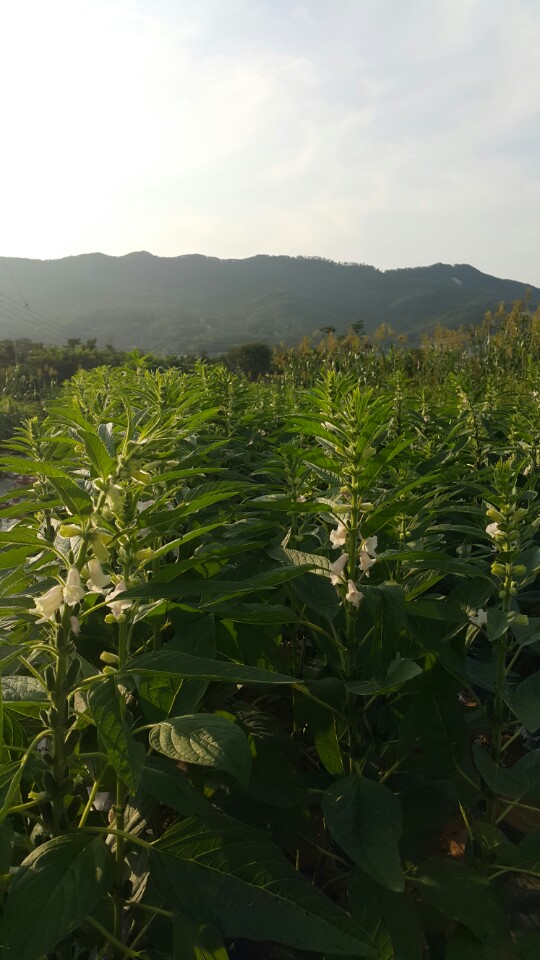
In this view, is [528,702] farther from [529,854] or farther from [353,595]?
[353,595]

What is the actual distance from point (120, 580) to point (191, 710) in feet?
1.02

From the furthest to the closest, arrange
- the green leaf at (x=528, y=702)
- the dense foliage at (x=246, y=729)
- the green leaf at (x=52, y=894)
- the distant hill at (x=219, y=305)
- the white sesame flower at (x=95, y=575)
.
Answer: the distant hill at (x=219, y=305) → the green leaf at (x=528, y=702) → the white sesame flower at (x=95, y=575) → the dense foliage at (x=246, y=729) → the green leaf at (x=52, y=894)

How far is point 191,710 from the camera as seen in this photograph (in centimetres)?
137

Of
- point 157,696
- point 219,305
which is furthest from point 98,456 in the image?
point 219,305

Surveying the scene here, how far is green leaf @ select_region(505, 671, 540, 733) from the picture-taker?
56.7 inches

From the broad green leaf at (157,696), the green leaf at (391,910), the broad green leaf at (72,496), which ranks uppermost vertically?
the broad green leaf at (72,496)

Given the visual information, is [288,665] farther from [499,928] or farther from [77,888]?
[77,888]

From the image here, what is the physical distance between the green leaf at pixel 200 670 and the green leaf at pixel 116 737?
Answer: 7 centimetres

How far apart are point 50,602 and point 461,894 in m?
1.06

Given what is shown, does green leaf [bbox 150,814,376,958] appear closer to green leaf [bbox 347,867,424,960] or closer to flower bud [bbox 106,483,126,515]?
green leaf [bbox 347,867,424,960]

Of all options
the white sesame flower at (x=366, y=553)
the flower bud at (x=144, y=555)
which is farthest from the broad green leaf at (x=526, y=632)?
the flower bud at (x=144, y=555)

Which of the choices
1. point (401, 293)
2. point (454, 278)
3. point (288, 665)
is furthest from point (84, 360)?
point (454, 278)

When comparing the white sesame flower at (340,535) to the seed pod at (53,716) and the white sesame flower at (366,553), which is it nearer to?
the white sesame flower at (366,553)

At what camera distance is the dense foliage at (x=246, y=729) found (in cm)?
110
